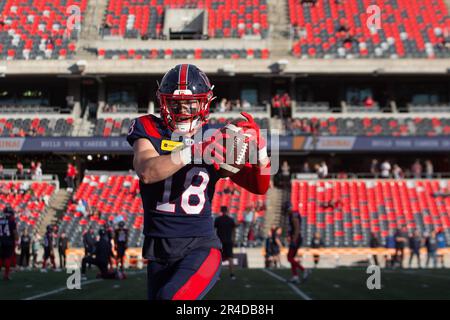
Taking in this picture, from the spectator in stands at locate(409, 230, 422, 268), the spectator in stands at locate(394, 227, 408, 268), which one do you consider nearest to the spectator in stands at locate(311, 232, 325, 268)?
the spectator in stands at locate(394, 227, 408, 268)

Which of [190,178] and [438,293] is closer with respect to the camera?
[190,178]

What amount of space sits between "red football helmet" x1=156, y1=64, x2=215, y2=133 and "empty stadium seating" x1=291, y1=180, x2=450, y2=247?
21363mm

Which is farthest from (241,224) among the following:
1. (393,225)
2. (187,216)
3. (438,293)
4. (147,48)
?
(187,216)

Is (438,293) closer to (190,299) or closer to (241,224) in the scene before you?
(190,299)

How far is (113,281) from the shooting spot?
50.5ft

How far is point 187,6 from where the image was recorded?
35.4m

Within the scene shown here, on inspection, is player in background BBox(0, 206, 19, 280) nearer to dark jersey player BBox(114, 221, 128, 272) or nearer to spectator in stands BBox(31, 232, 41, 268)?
dark jersey player BBox(114, 221, 128, 272)

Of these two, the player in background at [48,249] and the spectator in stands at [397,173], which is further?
the spectator in stands at [397,173]

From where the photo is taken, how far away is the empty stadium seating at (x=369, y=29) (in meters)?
32.4

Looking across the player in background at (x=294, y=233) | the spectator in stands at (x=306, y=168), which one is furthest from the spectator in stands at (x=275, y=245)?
the spectator in stands at (x=306, y=168)

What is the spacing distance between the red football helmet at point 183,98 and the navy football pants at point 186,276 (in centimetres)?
77

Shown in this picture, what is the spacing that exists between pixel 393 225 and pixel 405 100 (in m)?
9.29

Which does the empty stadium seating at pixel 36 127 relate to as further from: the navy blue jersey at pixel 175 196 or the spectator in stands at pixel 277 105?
the navy blue jersey at pixel 175 196

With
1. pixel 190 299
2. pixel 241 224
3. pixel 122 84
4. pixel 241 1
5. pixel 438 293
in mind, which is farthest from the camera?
pixel 241 1
